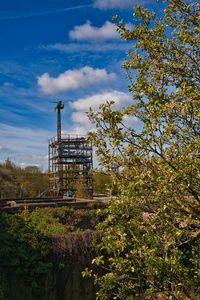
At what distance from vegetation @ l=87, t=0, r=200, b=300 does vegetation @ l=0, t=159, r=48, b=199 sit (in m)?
31.8

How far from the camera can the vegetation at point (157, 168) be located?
459 centimetres

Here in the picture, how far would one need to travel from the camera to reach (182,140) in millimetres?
4797

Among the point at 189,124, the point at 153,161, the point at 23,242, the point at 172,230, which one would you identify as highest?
the point at 189,124

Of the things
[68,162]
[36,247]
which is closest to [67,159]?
[68,162]

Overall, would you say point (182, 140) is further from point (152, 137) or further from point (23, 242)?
point (23, 242)

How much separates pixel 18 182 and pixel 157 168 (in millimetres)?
38382

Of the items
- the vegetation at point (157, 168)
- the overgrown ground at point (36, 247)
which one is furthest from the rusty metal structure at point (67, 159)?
the vegetation at point (157, 168)

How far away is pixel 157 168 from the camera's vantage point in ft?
16.4

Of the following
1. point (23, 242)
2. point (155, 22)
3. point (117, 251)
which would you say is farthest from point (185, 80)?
point (23, 242)

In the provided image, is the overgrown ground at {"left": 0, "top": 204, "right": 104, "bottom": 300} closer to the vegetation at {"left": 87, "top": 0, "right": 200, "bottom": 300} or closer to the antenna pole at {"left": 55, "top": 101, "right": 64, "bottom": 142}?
the vegetation at {"left": 87, "top": 0, "right": 200, "bottom": 300}

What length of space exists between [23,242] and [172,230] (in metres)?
9.71

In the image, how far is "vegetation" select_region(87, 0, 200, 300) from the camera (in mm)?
4594

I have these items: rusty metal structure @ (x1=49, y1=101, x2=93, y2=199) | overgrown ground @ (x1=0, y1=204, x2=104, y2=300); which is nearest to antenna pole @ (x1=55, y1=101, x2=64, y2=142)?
rusty metal structure @ (x1=49, y1=101, x2=93, y2=199)

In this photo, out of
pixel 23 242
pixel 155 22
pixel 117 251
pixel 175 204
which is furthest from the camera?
pixel 23 242
